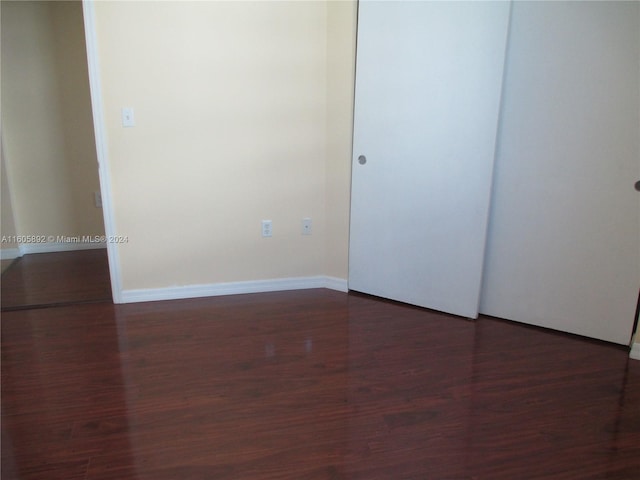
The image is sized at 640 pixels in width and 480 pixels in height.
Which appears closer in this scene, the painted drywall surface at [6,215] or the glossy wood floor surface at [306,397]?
the glossy wood floor surface at [306,397]

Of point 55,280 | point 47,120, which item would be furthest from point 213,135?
point 47,120

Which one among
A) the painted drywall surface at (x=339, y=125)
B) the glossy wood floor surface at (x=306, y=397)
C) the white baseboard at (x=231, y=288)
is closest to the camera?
the glossy wood floor surface at (x=306, y=397)

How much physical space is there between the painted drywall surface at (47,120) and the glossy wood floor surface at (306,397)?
1.37 metres

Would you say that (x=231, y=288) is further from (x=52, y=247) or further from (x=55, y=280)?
(x=52, y=247)

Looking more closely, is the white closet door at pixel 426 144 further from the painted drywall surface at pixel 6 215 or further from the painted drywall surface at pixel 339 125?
the painted drywall surface at pixel 6 215

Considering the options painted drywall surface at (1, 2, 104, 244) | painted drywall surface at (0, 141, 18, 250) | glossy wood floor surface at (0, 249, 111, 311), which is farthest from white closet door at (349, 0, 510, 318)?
painted drywall surface at (0, 141, 18, 250)

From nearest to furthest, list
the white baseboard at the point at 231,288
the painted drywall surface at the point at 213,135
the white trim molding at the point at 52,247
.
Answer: the painted drywall surface at the point at 213,135
the white baseboard at the point at 231,288
the white trim molding at the point at 52,247

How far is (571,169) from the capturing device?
2473 millimetres

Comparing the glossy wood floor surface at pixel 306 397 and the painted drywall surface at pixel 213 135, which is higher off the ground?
the painted drywall surface at pixel 213 135

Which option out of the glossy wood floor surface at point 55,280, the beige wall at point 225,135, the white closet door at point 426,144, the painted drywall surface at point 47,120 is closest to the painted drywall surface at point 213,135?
the beige wall at point 225,135

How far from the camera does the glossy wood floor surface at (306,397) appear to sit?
1.71 meters

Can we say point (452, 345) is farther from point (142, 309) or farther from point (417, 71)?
point (142, 309)

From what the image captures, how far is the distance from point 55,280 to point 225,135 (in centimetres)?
168

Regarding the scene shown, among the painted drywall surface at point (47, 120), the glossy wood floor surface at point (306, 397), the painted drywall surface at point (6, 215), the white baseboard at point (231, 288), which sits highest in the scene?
the painted drywall surface at point (47, 120)
